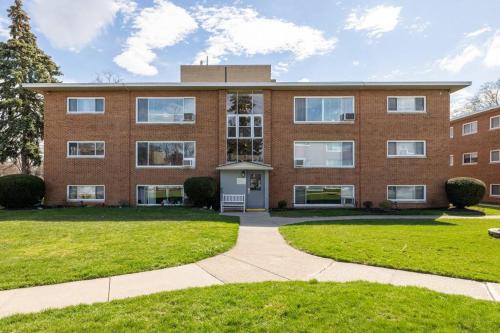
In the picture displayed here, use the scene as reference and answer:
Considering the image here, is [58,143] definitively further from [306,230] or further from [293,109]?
[306,230]

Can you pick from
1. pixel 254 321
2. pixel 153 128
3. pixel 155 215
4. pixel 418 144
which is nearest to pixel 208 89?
pixel 153 128

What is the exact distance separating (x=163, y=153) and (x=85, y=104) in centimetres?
563

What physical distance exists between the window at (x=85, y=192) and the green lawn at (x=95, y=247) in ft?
20.0

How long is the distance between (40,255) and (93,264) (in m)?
1.73

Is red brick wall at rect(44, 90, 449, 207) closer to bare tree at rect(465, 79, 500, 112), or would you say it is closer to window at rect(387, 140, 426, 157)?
window at rect(387, 140, 426, 157)

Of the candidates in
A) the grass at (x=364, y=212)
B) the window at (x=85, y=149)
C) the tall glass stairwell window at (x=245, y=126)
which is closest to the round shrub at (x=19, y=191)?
the window at (x=85, y=149)

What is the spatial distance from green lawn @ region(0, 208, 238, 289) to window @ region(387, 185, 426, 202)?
11580 millimetres

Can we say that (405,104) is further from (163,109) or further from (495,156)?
(163,109)

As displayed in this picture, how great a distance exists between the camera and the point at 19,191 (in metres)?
16.5

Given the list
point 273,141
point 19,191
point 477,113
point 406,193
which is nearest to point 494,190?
point 477,113

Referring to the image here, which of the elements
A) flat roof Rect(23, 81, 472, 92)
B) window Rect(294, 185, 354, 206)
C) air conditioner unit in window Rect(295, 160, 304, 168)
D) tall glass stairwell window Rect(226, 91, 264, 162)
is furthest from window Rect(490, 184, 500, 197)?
tall glass stairwell window Rect(226, 91, 264, 162)

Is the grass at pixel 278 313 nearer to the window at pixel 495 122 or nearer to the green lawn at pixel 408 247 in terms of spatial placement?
the green lawn at pixel 408 247

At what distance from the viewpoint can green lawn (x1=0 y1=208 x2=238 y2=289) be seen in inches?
225

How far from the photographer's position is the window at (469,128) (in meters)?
26.0
